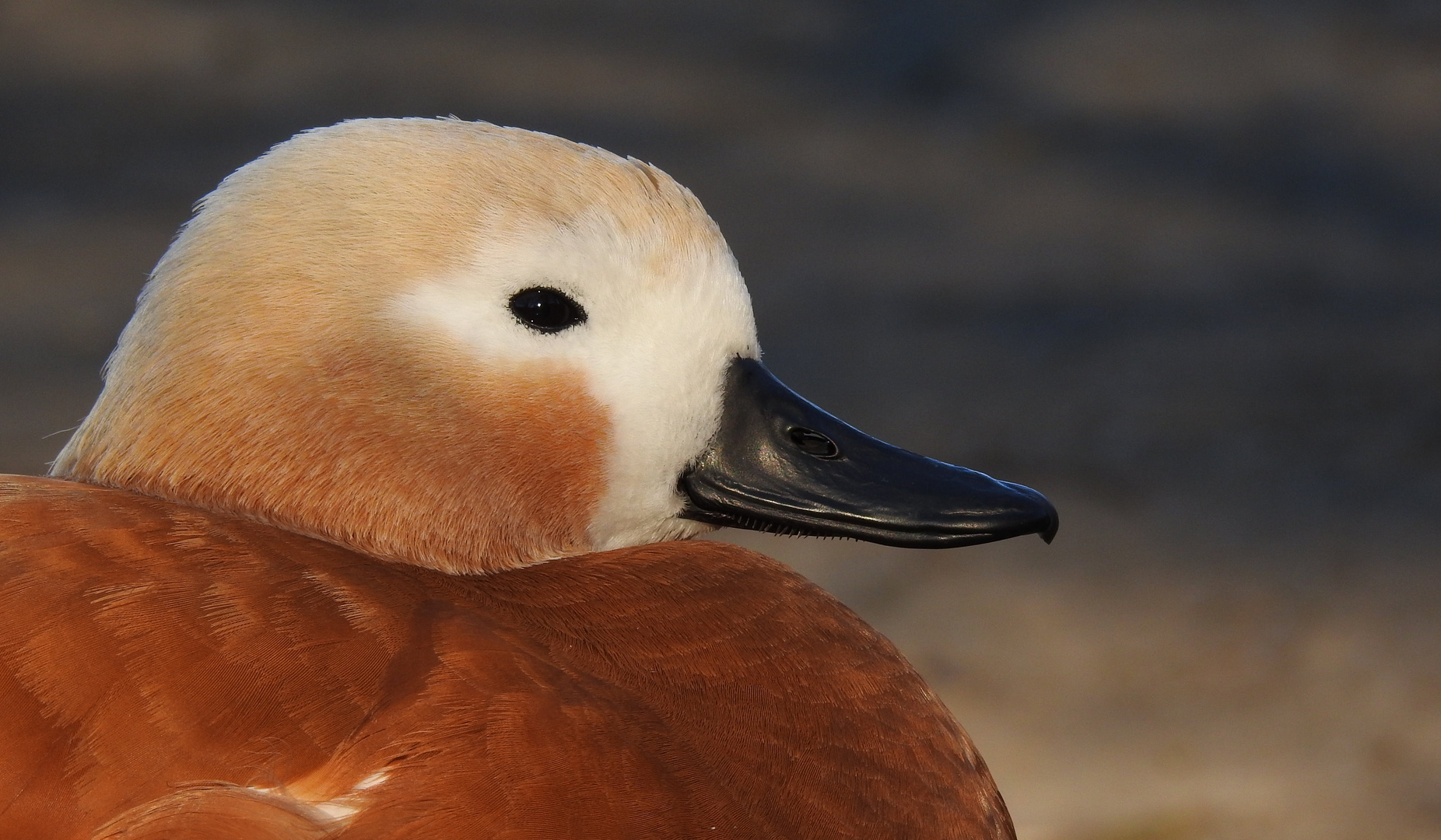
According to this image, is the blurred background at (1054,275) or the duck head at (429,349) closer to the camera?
the duck head at (429,349)

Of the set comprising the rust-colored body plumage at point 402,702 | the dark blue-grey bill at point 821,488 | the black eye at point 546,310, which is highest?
the black eye at point 546,310

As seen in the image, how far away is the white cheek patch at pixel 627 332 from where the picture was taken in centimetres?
124

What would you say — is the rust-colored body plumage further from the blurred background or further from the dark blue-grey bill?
the blurred background

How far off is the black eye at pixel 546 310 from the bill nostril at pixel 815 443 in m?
0.22

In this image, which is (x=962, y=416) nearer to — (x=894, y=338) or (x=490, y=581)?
(x=894, y=338)

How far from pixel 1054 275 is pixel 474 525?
2.04 meters

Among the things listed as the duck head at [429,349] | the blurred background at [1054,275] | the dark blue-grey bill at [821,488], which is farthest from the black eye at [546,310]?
the blurred background at [1054,275]

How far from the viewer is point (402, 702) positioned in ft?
3.28

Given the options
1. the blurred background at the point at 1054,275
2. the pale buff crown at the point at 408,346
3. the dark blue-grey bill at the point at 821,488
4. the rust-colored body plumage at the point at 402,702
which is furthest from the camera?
the blurred background at the point at 1054,275

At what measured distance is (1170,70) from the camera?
3.47 metres

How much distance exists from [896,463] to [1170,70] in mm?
2379

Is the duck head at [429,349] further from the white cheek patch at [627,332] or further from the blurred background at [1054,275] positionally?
the blurred background at [1054,275]

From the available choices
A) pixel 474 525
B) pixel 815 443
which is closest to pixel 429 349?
pixel 474 525

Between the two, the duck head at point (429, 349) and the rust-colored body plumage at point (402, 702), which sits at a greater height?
the duck head at point (429, 349)
